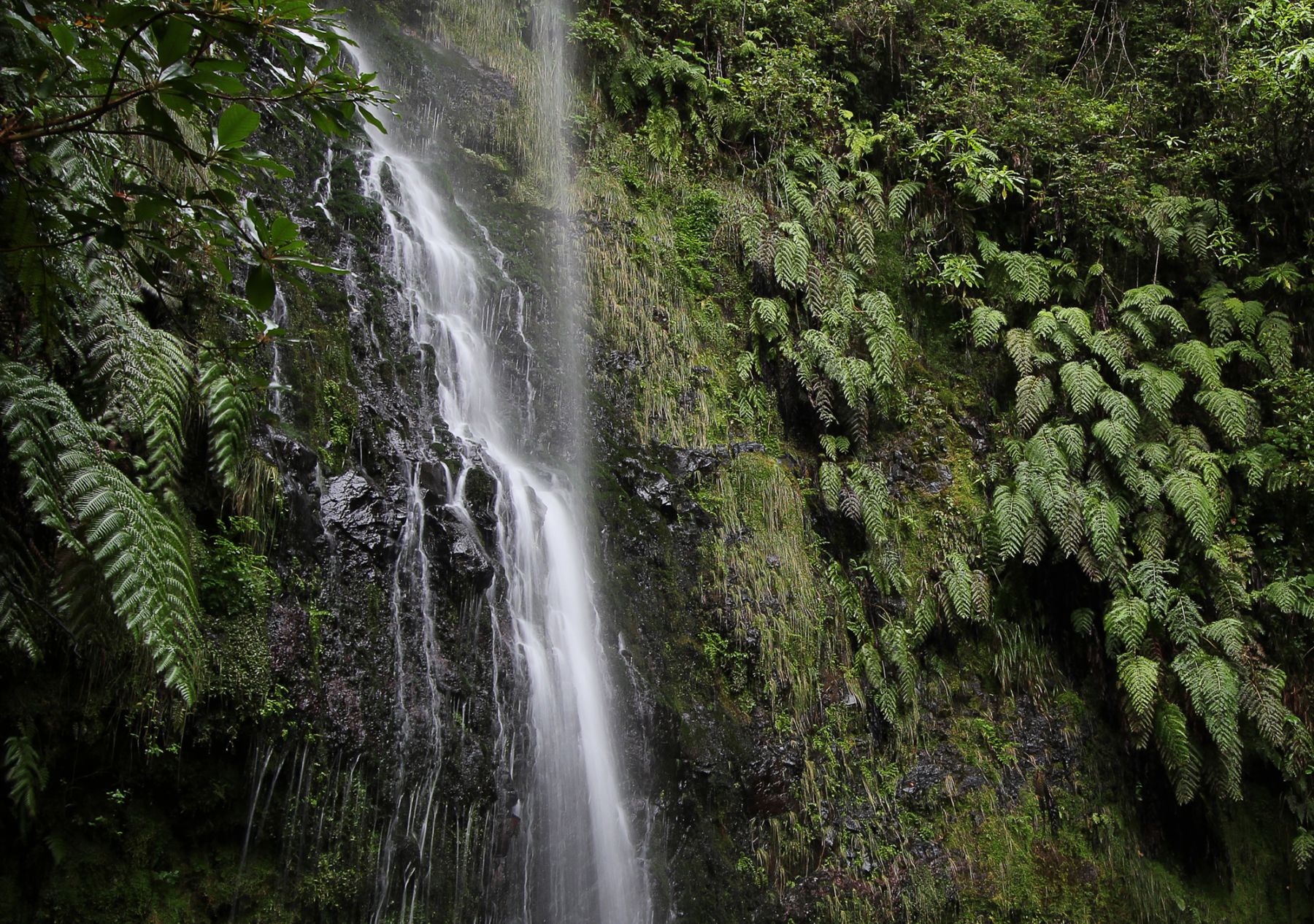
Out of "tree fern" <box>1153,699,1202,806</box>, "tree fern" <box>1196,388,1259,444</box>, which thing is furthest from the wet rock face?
"tree fern" <box>1196,388,1259,444</box>

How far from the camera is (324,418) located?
4.57 meters

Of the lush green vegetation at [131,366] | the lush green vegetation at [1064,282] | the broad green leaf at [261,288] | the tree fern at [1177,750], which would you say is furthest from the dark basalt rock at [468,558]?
the tree fern at [1177,750]

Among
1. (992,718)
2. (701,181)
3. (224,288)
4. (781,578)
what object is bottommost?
(992,718)

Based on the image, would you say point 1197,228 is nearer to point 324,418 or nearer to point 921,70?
point 921,70

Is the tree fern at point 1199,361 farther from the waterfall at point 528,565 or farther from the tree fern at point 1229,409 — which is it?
the waterfall at point 528,565

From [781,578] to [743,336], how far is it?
2414 mm

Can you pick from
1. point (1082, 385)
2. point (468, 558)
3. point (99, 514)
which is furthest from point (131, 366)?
point (1082, 385)

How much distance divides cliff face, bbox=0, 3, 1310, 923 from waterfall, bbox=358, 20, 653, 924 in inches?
4.5

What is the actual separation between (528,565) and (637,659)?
1.00 metres

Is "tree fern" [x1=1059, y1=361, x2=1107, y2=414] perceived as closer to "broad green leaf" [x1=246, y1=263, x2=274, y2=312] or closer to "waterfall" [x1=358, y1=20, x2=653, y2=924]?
"waterfall" [x1=358, y1=20, x2=653, y2=924]

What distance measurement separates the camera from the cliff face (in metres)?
3.43

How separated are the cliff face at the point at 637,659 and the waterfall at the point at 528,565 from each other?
0.12 metres

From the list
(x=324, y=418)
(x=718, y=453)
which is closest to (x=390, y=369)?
(x=324, y=418)

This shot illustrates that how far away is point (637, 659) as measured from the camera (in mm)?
5262
